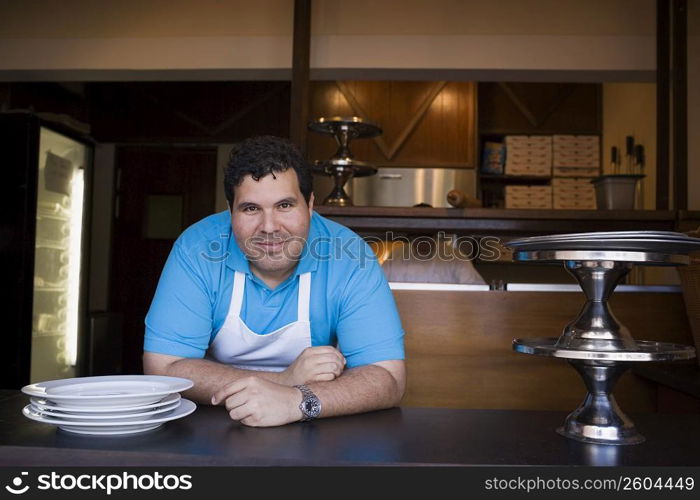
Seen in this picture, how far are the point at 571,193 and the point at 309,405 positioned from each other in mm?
4744

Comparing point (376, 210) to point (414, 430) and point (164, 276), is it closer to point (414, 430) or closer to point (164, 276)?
point (164, 276)

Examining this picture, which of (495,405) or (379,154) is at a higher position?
(379,154)

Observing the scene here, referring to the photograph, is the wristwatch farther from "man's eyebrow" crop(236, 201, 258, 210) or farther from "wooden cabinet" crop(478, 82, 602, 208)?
"wooden cabinet" crop(478, 82, 602, 208)

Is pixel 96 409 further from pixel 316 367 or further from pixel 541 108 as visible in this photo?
pixel 541 108

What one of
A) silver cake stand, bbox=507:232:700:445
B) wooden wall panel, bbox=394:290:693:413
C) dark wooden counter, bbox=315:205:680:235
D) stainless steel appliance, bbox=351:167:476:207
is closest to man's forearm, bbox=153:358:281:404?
silver cake stand, bbox=507:232:700:445

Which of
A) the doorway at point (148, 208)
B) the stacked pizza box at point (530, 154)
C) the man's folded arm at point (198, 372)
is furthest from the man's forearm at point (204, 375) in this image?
the stacked pizza box at point (530, 154)

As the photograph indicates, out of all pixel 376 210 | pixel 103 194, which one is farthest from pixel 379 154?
pixel 376 210

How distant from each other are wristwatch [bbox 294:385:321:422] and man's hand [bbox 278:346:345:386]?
0.59 feet

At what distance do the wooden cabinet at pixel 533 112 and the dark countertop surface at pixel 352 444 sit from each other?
15.5ft

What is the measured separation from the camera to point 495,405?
8.17ft

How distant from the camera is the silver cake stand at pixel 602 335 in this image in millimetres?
1007

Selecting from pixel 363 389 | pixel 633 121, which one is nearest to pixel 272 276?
pixel 363 389

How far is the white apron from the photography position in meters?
1.65

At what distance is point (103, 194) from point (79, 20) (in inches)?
82.3
